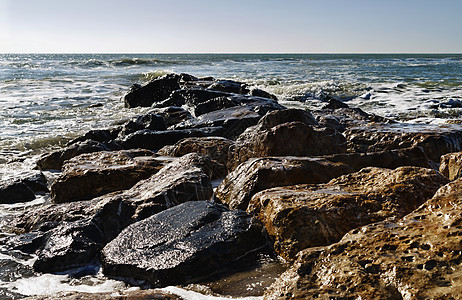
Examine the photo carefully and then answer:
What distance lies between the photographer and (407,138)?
5121 millimetres

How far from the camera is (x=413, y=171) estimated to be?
10.6ft

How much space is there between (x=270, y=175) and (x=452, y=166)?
175 centimetres

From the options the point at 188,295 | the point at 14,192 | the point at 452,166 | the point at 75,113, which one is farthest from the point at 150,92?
the point at 188,295

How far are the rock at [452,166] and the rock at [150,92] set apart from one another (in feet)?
36.6

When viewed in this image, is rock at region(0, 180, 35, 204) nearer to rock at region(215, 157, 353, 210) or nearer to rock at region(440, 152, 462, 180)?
rock at region(215, 157, 353, 210)

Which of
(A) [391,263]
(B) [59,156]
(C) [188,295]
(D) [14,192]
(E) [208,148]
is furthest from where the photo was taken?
(B) [59,156]

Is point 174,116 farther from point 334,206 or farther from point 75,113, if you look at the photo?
point 334,206

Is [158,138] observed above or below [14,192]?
above

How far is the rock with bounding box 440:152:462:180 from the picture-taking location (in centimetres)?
377

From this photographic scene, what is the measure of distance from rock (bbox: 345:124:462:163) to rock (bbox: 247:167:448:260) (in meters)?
1.97

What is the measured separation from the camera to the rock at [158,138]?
7.04 m

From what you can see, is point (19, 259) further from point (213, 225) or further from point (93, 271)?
point (213, 225)

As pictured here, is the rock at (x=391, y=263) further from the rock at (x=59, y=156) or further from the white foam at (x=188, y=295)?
the rock at (x=59, y=156)

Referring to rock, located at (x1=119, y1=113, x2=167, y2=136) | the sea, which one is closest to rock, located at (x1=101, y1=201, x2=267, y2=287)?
the sea
